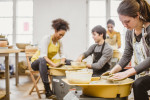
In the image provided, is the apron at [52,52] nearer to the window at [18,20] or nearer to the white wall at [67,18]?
the white wall at [67,18]

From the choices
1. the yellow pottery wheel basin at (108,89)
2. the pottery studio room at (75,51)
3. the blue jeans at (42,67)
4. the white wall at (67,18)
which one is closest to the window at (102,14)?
the pottery studio room at (75,51)

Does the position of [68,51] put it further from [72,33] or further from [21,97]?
[21,97]

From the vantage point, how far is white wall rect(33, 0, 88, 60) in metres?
4.91

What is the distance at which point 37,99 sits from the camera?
2.47m

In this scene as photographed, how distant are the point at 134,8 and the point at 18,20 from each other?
457cm

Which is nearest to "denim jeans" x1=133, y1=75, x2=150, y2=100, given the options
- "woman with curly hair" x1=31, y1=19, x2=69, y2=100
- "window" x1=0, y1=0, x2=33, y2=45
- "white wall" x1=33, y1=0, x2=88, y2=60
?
"woman with curly hair" x1=31, y1=19, x2=69, y2=100

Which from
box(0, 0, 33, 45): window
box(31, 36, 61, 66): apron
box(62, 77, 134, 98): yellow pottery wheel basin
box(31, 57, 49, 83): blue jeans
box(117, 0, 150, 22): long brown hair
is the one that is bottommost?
box(31, 57, 49, 83): blue jeans

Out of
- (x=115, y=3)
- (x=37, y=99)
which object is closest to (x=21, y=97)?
(x=37, y=99)

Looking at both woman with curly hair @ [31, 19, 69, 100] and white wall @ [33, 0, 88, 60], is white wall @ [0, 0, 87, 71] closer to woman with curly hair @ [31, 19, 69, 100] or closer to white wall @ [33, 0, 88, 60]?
white wall @ [33, 0, 88, 60]

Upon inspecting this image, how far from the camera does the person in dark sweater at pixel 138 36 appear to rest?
108cm

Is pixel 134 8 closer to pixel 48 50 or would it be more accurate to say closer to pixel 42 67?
pixel 42 67

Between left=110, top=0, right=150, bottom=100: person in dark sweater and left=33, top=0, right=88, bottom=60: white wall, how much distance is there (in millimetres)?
3578

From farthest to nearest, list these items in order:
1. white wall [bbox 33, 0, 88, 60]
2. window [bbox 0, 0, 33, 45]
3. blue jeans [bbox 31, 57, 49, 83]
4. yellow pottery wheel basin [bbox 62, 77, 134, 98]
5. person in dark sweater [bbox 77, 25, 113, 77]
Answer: window [bbox 0, 0, 33, 45] < white wall [bbox 33, 0, 88, 60] < blue jeans [bbox 31, 57, 49, 83] < person in dark sweater [bbox 77, 25, 113, 77] < yellow pottery wheel basin [bbox 62, 77, 134, 98]

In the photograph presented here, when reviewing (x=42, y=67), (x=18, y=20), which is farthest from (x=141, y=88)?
(x=18, y=20)
